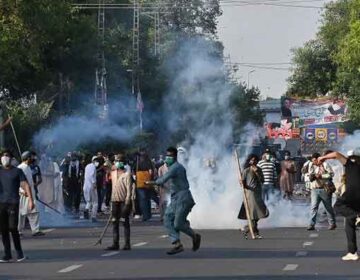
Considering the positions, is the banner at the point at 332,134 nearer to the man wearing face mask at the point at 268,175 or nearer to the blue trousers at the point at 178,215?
the man wearing face mask at the point at 268,175

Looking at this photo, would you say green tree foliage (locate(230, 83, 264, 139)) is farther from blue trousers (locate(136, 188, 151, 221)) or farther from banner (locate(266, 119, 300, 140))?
banner (locate(266, 119, 300, 140))

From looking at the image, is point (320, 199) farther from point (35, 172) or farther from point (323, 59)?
point (323, 59)

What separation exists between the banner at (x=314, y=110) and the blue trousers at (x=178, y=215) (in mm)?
62473

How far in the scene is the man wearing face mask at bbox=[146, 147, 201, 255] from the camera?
21516mm

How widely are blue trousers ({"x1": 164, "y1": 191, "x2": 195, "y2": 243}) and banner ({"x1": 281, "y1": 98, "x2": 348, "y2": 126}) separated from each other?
62473 millimetres

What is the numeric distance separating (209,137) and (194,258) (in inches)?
559

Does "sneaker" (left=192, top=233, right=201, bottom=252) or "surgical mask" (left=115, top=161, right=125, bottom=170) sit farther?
"surgical mask" (left=115, top=161, right=125, bottom=170)

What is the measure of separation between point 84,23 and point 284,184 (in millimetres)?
9552

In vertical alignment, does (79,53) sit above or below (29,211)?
above

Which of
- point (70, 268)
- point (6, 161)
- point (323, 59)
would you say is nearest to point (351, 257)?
point (70, 268)

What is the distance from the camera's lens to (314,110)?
85312 millimetres

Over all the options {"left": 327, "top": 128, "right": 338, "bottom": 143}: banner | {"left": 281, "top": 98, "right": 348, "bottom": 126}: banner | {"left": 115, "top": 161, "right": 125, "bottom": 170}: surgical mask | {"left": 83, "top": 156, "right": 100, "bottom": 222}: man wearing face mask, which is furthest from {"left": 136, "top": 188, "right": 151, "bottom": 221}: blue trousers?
{"left": 281, "top": 98, "right": 348, "bottom": 126}: banner

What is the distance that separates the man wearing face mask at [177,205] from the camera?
21.5 metres

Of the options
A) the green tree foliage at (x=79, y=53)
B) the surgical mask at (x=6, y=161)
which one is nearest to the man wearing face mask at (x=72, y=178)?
the green tree foliage at (x=79, y=53)
